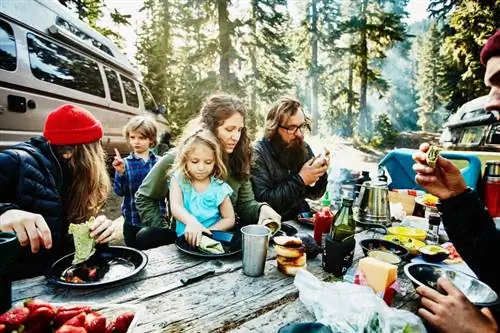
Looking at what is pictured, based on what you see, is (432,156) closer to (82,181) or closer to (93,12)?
(82,181)

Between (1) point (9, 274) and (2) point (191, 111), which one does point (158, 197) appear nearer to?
(1) point (9, 274)

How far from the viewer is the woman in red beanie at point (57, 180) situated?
1927 mm

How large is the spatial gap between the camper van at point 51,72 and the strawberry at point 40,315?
393 cm

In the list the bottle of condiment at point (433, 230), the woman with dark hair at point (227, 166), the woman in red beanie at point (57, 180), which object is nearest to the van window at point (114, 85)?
the woman with dark hair at point (227, 166)

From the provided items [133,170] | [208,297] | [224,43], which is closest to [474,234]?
[208,297]

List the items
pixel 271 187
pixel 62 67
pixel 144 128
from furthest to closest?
1. pixel 62 67
2. pixel 144 128
3. pixel 271 187

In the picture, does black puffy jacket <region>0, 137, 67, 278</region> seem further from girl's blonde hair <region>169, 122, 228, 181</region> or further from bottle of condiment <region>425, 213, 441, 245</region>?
bottle of condiment <region>425, 213, 441, 245</region>

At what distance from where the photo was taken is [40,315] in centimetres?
102

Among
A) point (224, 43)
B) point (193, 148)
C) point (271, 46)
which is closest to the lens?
point (193, 148)

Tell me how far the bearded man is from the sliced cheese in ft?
5.26

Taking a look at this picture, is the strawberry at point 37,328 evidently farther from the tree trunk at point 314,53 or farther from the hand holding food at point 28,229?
the tree trunk at point 314,53

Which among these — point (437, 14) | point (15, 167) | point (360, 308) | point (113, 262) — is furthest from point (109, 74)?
point (437, 14)

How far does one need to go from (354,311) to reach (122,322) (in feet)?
2.71

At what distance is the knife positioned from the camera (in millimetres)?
1337
